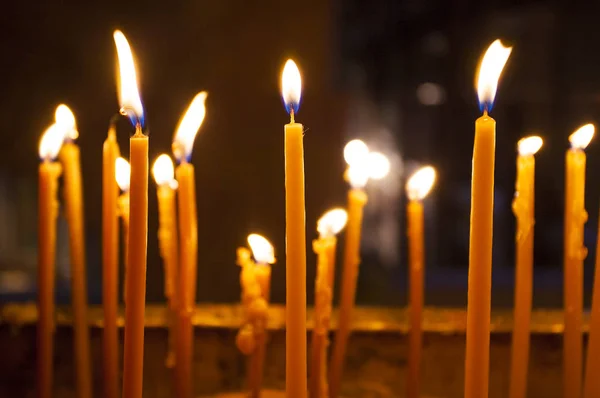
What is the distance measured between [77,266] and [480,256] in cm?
39

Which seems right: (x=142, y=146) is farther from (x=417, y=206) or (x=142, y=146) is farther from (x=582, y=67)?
(x=582, y=67)

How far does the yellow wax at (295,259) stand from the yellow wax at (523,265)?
0.21m

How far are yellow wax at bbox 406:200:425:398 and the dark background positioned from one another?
0.54 meters

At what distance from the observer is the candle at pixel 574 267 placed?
541 millimetres

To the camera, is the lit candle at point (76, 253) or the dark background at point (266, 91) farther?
the dark background at point (266, 91)

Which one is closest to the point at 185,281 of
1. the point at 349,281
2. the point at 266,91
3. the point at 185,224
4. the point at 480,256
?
the point at 185,224

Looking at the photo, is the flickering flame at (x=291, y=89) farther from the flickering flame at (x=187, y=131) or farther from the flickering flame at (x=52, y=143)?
the flickering flame at (x=52, y=143)

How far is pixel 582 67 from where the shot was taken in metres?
1.21

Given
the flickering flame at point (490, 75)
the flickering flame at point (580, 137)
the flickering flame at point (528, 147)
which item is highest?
the flickering flame at point (490, 75)

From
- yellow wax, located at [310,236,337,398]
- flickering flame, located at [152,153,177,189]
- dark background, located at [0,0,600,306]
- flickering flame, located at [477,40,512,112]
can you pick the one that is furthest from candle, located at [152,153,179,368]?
dark background, located at [0,0,600,306]

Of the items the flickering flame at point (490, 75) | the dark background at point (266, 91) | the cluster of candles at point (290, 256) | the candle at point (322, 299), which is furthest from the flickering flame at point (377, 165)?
the dark background at point (266, 91)

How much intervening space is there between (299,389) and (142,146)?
0.18 m

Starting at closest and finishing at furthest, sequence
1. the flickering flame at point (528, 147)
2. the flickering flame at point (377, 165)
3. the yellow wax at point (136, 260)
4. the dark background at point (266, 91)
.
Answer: the yellow wax at point (136, 260) → the flickering flame at point (528, 147) → the flickering flame at point (377, 165) → the dark background at point (266, 91)

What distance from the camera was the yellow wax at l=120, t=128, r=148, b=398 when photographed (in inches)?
15.2
